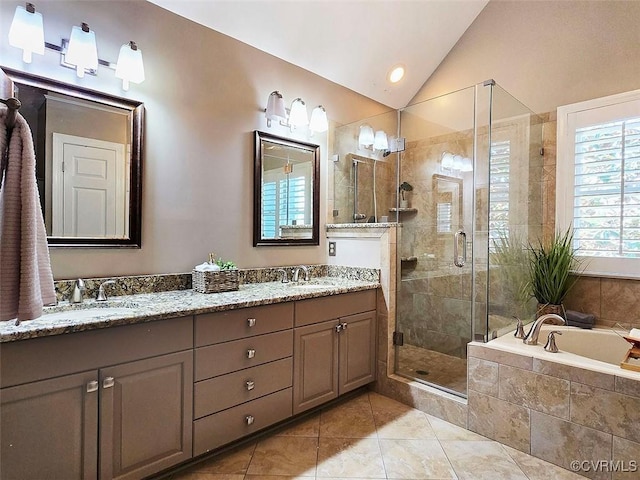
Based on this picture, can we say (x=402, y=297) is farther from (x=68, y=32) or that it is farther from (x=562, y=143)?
(x=68, y=32)

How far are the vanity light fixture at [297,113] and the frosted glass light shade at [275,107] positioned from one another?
124 mm

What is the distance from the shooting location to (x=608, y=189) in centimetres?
247

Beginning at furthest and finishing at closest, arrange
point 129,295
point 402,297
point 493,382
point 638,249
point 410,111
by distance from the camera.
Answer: point 410,111, point 402,297, point 638,249, point 493,382, point 129,295

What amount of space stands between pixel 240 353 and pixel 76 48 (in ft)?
5.61

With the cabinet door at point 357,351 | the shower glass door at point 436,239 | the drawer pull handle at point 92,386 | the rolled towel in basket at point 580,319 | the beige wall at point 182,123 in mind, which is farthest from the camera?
the shower glass door at point 436,239

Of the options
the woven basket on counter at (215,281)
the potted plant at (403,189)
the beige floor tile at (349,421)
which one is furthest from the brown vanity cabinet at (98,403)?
the potted plant at (403,189)

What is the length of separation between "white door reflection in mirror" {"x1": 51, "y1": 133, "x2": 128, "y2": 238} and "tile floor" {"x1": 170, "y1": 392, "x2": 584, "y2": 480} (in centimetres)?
131

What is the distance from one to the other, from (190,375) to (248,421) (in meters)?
0.45

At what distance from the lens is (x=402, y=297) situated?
2674 millimetres

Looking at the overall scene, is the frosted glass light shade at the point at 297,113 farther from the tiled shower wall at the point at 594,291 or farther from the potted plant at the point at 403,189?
the tiled shower wall at the point at 594,291

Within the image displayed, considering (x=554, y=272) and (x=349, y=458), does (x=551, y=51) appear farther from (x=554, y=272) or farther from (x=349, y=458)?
(x=349, y=458)

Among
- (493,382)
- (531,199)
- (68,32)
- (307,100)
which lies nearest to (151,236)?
(68,32)

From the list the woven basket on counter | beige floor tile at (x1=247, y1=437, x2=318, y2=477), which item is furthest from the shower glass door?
the woven basket on counter

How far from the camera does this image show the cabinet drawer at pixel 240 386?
1.67 meters
